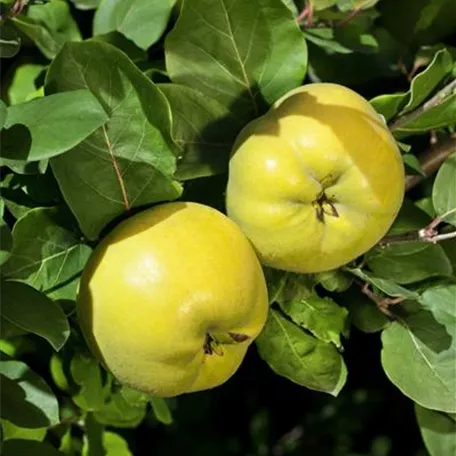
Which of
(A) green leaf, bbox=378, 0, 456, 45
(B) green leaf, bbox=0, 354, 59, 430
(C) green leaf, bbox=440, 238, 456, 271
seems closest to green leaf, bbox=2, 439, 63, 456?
(B) green leaf, bbox=0, 354, 59, 430

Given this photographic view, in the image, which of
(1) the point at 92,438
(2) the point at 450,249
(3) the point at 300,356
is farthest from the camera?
(1) the point at 92,438

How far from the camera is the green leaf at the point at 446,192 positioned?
117 cm

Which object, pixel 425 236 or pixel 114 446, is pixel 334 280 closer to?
pixel 425 236

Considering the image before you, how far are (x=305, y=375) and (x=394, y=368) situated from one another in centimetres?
10

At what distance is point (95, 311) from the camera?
0.96m

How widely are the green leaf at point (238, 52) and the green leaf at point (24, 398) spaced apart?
1.04 feet

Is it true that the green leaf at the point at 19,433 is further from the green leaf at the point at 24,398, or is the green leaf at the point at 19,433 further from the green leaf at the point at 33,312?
the green leaf at the point at 33,312

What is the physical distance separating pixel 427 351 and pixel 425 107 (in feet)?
0.82

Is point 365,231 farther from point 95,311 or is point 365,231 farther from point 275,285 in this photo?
point 95,311

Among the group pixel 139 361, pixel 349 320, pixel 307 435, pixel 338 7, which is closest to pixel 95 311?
pixel 139 361

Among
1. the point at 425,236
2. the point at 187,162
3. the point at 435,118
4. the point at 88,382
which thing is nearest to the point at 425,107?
the point at 435,118

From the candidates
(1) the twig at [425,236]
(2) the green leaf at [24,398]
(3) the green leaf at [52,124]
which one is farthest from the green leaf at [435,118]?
(2) the green leaf at [24,398]

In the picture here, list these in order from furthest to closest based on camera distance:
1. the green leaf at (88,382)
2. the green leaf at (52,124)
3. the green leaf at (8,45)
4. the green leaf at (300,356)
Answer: the green leaf at (88,382) < the green leaf at (300,356) < the green leaf at (8,45) < the green leaf at (52,124)

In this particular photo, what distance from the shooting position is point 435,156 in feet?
4.18
